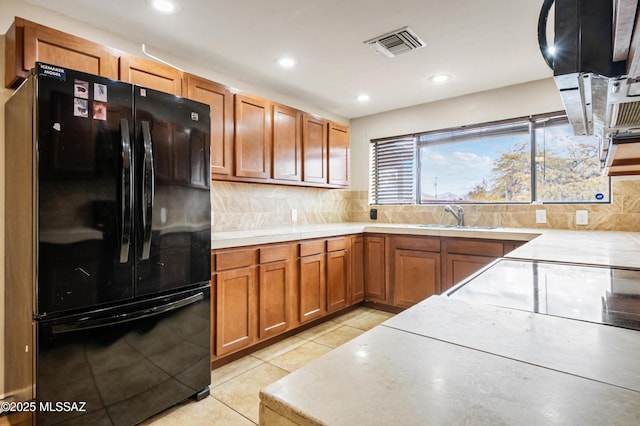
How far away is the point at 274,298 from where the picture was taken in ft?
8.91

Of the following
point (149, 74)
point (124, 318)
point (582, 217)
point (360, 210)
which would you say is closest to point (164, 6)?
point (149, 74)

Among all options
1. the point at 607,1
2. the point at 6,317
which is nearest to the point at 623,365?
the point at 607,1

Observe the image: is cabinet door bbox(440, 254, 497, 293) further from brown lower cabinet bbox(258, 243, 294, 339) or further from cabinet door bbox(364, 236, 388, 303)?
brown lower cabinet bbox(258, 243, 294, 339)

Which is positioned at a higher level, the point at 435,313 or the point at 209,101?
the point at 209,101

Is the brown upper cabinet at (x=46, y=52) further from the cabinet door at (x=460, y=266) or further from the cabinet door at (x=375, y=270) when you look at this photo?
the cabinet door at (x=460, y=266)

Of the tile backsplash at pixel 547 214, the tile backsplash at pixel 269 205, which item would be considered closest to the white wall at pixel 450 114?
the tile backsplash at pixel 269 205

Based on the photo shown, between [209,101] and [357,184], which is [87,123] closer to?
[209,101]

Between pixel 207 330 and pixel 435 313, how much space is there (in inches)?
66.2

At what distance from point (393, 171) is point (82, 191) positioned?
3378 mm

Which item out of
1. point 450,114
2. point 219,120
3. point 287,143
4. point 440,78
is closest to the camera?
point 219,120

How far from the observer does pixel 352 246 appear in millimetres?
3535

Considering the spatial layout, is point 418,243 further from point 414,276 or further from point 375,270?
point 375,270

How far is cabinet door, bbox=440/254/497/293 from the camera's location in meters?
Result: 2.99

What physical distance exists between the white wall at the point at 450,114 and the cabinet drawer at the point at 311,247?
1.52 metres
